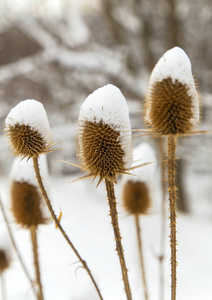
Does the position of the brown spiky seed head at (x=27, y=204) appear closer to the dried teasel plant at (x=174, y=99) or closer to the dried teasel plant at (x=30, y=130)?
the dried teasel plant at (x=30, y=130)

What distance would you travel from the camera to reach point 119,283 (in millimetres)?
3779

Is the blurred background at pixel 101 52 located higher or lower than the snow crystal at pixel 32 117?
higher

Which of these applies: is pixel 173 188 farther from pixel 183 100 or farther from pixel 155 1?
pixel 155 1

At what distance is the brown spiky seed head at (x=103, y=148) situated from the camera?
111cm

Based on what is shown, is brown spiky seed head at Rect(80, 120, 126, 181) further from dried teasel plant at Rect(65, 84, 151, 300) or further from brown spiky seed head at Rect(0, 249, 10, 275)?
brown spiky seed head at Rect(0, 249, 10, 275)

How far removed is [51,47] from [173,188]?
19.5ft

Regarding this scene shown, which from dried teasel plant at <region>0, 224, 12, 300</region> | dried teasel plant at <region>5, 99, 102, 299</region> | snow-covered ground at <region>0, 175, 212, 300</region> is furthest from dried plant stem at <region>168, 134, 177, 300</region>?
dried teasel plant at <region>0, 224, 12, 300</region>

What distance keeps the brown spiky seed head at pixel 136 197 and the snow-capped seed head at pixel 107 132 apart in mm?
962

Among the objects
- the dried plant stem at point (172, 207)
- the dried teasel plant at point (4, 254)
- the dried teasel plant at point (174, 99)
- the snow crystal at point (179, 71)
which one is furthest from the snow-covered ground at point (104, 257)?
the snow crystal at point (179, 71)

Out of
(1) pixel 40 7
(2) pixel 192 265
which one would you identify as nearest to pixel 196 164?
(2) pixel 192 265

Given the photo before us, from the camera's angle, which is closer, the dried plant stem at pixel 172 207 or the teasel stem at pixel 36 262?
the dried plant stem at pixel 172 207

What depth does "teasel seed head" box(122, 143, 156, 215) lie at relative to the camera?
2.06 metres

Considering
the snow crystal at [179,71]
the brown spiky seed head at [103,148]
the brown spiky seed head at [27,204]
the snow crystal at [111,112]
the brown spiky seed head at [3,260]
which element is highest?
the snow crystal at [179,71]

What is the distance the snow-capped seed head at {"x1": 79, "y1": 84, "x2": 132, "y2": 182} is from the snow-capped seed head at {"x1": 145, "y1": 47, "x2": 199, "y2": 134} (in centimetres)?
13
